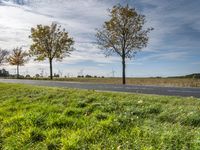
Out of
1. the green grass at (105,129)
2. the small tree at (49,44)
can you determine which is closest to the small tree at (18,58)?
the small tree at (49,44)

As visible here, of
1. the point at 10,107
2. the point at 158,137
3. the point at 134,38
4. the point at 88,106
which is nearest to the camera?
the point at 158,137

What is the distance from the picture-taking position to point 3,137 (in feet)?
26.4

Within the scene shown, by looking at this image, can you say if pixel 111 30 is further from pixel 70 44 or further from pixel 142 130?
pixel 142 130

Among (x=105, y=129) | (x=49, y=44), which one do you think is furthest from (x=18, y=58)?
(x=105, y=129)

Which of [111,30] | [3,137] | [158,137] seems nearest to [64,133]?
[3,137]

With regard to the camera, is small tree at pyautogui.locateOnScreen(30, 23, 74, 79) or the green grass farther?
small tree at pyautogui.locateOnScreen(30, 23, 74, 79)

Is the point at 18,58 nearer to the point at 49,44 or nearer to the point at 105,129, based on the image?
the point at 49,44

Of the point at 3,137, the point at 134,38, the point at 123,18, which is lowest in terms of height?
the point at 3,137

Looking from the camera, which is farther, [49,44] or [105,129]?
[49,44]

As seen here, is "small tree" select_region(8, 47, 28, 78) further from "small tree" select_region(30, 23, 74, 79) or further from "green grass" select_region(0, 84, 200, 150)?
"green grass" select_region(0, 84, 200, 150)

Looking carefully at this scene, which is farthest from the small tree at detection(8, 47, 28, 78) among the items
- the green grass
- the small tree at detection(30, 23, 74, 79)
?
the green grass

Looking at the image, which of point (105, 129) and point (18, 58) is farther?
point (18, 58)

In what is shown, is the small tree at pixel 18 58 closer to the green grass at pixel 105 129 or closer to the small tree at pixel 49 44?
the small tree at pixel 49 44

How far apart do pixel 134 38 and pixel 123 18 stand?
2591mm
